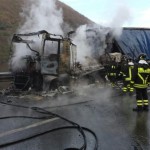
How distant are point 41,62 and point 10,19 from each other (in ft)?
101

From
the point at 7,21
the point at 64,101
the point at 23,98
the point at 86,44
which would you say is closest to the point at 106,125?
the point at 64,101

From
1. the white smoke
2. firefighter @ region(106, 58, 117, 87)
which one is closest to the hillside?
the white smoke

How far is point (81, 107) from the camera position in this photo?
11.4m

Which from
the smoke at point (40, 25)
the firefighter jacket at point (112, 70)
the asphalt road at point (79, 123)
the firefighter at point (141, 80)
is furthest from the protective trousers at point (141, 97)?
the firefighter jacket at point (112, 70)

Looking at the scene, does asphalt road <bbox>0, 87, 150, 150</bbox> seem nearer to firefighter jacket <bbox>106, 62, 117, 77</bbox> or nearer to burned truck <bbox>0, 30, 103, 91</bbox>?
burned truck <bbox>0, 30, 103, 91</bbox>

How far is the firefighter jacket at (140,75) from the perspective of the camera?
10.7 m

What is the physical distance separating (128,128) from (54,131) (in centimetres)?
179

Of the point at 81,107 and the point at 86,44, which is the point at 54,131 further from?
the point at 86,44

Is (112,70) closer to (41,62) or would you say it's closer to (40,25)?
(40,25)

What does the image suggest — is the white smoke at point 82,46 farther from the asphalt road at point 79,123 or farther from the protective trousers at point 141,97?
the protective trousers at point 141,97

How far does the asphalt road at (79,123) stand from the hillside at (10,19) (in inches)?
736

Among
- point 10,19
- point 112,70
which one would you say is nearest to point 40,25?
point 112,70

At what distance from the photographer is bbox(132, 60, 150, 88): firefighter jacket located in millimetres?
10672

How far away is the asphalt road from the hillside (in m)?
18.7
